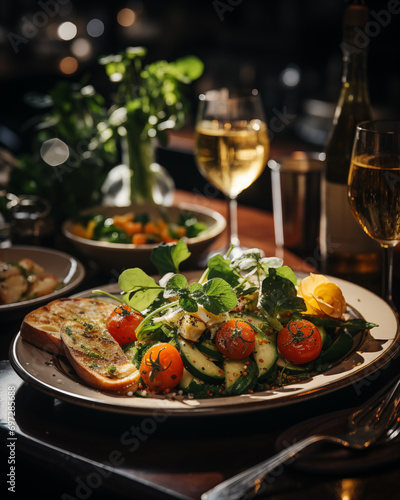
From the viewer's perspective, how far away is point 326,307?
46.3 inches

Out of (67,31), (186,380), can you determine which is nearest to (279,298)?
(186,380)

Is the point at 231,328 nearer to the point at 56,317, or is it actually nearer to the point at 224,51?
the point at 56,317

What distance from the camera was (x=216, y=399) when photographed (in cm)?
97

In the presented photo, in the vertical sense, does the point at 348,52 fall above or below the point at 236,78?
above

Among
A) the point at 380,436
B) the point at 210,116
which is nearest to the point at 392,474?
the point at 380,436

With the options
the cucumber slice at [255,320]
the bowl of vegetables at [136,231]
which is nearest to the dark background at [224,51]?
the bowl of vegetables at [136,231]

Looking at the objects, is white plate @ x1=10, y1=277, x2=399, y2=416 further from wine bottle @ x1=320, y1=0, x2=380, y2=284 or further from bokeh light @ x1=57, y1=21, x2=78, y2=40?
bokeh light @ x1=57, y1=21, x2=78, y2=40

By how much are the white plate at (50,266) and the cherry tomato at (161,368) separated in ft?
1.42

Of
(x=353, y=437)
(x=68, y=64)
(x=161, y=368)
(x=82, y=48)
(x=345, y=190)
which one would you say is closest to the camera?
(x=353, y=437)

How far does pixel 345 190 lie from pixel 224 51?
519 centimetres

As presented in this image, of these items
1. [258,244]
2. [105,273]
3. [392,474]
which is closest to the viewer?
[392,474]

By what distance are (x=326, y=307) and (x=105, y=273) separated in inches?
A: 29.9

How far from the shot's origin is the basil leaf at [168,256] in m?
1.29

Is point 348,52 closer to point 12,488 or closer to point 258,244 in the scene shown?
point 258,244
